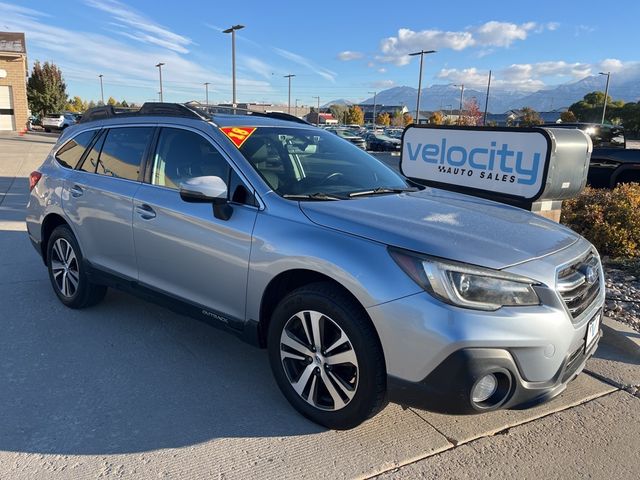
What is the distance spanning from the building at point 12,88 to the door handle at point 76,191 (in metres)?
35.8

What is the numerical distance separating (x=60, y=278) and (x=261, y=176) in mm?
2494

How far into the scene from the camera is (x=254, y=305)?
3100 millimetres

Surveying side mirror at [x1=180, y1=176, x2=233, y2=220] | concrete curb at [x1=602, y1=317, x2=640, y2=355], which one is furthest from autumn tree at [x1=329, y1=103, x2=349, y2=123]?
side mirror at [x1=180, y1=176, x2=233, y2=220]

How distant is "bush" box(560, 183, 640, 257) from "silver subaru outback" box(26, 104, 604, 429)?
11.2ft

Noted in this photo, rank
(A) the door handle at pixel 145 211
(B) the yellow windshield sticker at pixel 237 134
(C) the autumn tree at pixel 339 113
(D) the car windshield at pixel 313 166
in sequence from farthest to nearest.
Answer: (C) the autumn tree at pixel 339 113 → (A) the door handle at pixel 145 211 → (B) the yellow windshield sticker at pixel 237 134 → (D) the car windshield at pixel 313 166

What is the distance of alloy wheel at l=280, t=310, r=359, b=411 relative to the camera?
273 centimetres

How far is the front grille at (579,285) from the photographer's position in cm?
265

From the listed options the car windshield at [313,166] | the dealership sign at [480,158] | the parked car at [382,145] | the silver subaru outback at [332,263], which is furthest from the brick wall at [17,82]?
the car windshield at [313,166]

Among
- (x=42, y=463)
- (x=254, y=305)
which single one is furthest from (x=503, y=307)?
(x=42, y=463)

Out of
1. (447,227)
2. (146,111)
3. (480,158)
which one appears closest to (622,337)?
(447,227)

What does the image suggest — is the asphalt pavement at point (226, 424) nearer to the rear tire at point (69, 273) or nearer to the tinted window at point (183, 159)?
the rear tire at point (69, 273)

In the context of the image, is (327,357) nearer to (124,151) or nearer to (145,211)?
(145,211)

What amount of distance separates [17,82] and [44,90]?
14.9 meters

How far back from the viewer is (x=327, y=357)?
2.81 m
